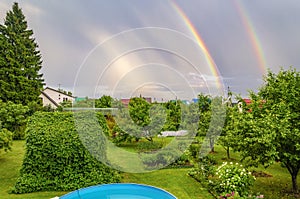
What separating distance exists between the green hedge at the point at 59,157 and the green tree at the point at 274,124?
12.5ft

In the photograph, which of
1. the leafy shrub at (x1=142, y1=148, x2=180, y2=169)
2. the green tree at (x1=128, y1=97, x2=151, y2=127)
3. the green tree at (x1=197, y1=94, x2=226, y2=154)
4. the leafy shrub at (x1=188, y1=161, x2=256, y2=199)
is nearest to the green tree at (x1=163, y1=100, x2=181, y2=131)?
the green tree at (x1=128, y1=97, x2=151, y2=127)

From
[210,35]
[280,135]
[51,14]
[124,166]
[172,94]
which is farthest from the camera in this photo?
[51,14]

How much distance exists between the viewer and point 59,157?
19.6ft

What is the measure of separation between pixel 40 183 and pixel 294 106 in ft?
21.9

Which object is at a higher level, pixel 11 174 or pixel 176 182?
pixel 176 182

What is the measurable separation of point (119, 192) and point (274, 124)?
403cm

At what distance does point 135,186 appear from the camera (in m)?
5.94

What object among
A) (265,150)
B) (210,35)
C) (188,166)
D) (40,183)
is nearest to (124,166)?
(188,166)

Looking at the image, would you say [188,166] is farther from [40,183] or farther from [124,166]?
[40,183]

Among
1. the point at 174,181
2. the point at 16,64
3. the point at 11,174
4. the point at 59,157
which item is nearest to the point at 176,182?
the point at 174,181

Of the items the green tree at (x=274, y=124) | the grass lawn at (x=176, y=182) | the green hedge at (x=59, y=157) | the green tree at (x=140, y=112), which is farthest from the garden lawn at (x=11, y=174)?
the green tree at (x=140, y=112)

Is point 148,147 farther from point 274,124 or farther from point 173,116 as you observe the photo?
point 274,124

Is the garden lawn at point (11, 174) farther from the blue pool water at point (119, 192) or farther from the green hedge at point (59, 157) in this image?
the blue pool water at point (119, 192)

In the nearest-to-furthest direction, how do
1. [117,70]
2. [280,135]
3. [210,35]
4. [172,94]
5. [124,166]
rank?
[280,135] → [117,70] → [124,166] → [172,94] → [210,35]
